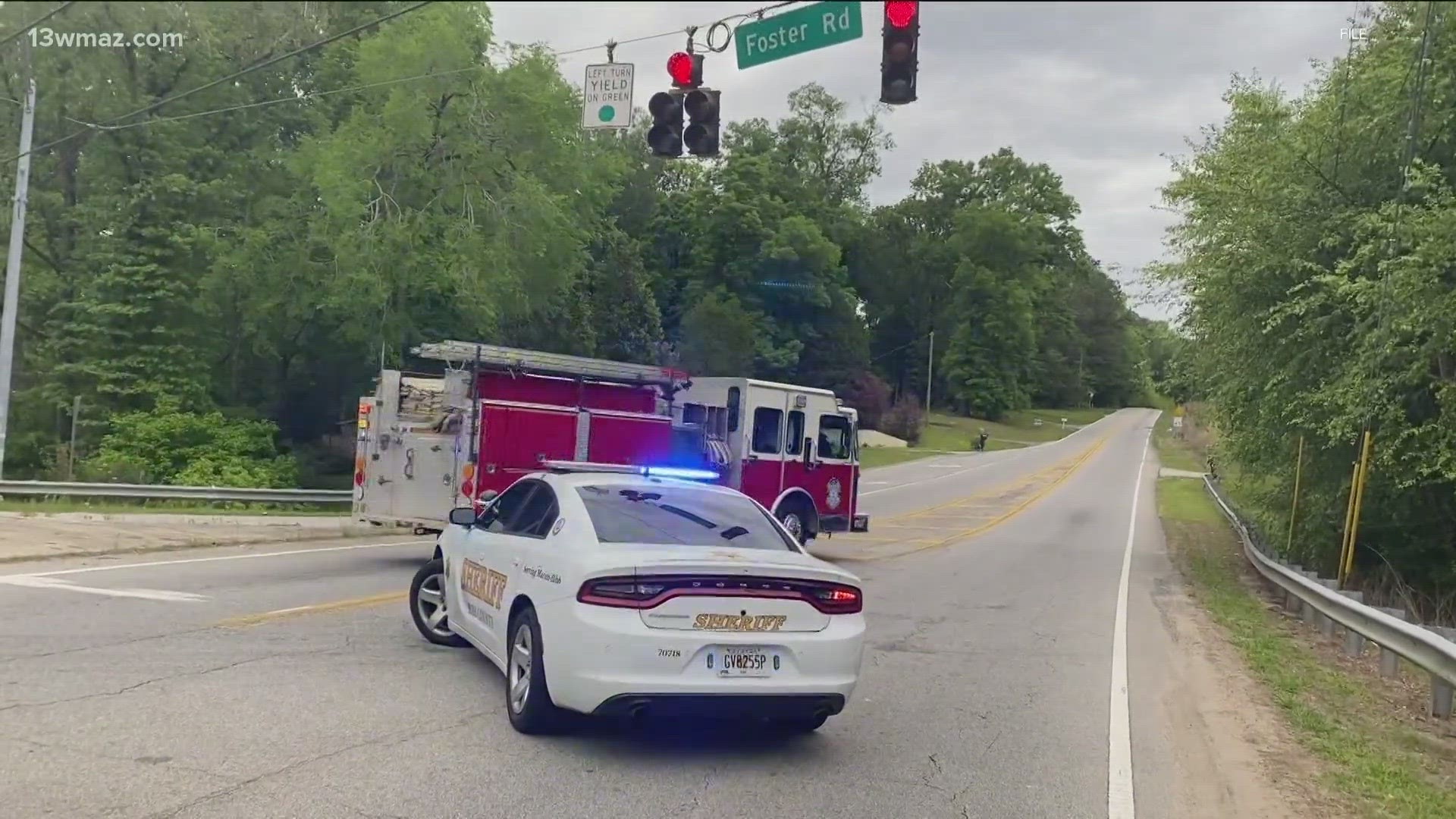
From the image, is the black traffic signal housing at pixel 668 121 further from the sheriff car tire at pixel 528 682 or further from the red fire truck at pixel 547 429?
the sheriff car tire at pixel 528 682

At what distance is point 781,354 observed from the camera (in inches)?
2874

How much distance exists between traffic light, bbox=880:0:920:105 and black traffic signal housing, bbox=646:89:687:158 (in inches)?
100

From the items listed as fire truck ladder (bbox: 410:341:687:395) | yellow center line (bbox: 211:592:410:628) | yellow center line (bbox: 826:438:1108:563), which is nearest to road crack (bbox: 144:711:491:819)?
yellow center line (bbox: 211:592:410:628)

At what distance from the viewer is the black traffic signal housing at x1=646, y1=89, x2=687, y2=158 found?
1291 cm

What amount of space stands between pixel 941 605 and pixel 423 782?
935 cm

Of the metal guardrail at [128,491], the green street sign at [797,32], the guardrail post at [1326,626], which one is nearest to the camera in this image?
the green street sign at [797,32]

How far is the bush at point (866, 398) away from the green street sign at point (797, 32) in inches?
2527

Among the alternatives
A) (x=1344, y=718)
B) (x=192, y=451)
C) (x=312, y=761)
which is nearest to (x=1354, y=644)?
(x=1344, y=718)

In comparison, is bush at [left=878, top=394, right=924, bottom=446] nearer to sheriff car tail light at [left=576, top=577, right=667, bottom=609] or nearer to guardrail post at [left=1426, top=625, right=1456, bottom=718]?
guardrail post at [left=1426, top=625, right=1456, bottom=718]

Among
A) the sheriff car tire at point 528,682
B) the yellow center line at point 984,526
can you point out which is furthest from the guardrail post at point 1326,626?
the sheriff car tire at point 528,682

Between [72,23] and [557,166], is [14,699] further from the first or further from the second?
[557,166]

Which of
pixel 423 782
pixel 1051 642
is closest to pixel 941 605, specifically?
pixel 1051 642

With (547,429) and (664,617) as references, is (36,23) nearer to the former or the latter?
(664,617)

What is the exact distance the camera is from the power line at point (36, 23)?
25.1ft
